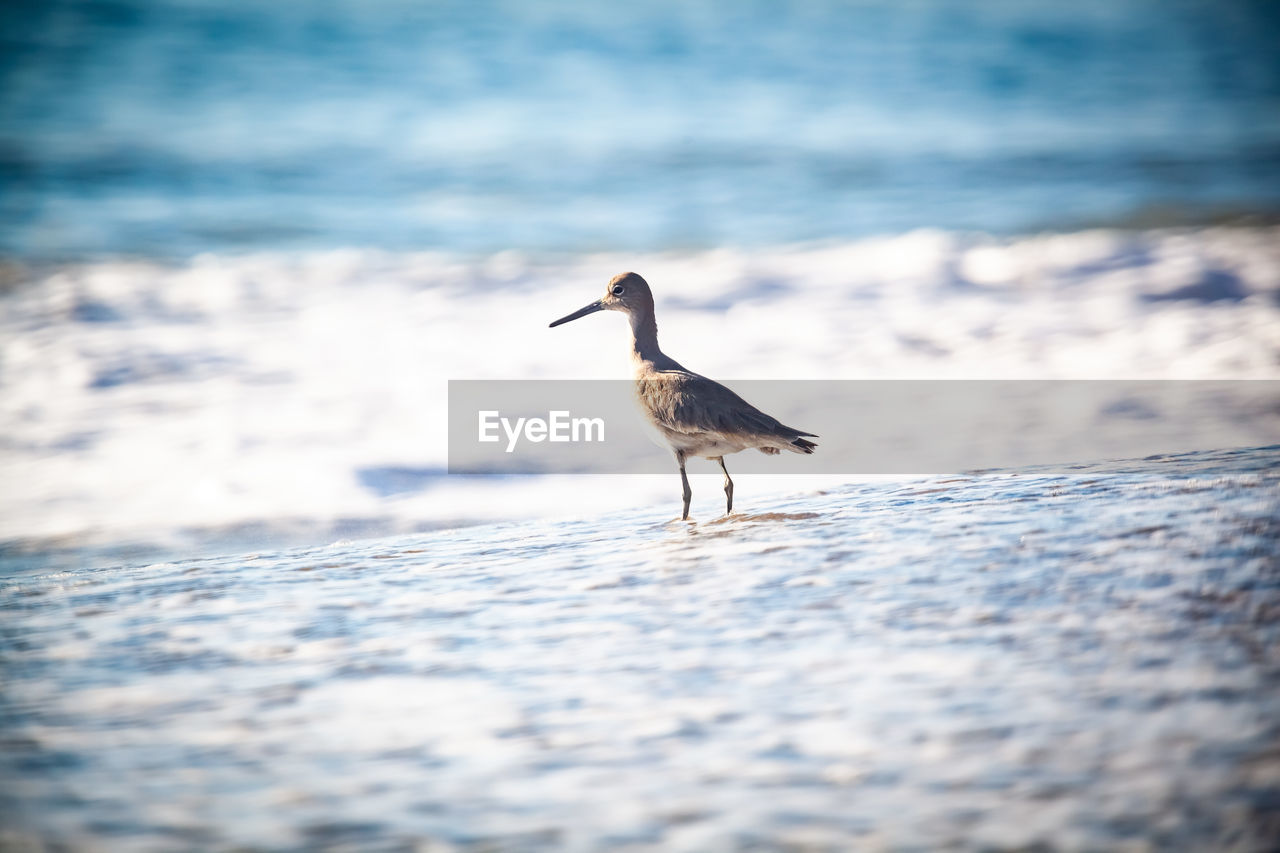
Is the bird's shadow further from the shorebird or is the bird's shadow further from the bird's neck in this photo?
the bird's neck

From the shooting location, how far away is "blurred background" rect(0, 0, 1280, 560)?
7.20m

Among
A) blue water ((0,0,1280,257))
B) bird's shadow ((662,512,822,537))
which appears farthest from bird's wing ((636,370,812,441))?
blue water ((0,0,1280,257))

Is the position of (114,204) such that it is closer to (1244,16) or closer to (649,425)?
(649,425)

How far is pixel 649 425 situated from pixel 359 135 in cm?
1030

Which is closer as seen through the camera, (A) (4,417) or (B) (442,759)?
(B) (442,759)

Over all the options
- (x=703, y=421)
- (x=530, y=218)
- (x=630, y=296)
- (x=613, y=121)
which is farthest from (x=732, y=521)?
(x=613, y=121)

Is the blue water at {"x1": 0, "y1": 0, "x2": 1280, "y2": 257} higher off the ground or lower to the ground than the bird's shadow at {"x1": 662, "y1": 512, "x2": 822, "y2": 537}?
higher

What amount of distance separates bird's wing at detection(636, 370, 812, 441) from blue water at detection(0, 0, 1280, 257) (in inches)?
248

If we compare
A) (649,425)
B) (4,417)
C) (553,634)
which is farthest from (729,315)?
(553,634)

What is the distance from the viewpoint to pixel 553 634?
11.7 ft

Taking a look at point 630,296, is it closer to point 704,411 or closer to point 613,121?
point 704,411

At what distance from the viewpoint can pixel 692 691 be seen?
10.1ft

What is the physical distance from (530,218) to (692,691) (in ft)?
33.0

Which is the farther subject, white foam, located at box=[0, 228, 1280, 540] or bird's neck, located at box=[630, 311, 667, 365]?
white foam, located at box=[0, 228, 1280, 540]
